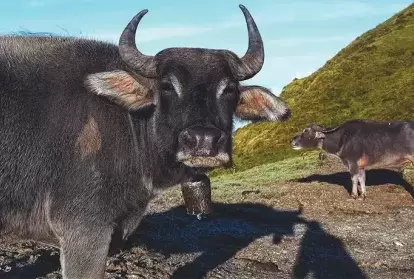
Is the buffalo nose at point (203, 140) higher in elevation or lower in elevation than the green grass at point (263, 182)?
higher

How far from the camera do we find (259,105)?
8.90 m

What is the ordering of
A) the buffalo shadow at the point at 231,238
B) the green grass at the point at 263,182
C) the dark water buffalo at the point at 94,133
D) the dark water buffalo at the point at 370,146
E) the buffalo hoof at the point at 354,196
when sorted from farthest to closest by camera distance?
the green grass at the point at 263,182 < the dark water buffalo at the point at 370,146 < the buffalo hoof at the point at 354,196 < the buffalo shadow at the point at 231,238 < the dark water buffalo at the point at 94,133

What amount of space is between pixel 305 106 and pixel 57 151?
46829 mm

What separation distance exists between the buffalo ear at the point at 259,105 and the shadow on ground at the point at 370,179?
16219 millimetres

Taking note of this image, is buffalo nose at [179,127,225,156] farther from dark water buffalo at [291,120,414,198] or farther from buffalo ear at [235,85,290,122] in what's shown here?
dark water buffalo at [291,120,414,198]

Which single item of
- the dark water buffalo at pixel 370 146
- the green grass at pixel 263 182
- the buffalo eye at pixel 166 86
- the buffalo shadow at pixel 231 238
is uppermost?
the buffalo eye at pixel 166 86

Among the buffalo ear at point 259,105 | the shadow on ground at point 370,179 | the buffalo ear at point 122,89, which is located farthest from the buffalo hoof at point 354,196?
the buffalo ear at point 122,89

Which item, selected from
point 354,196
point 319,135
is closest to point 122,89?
point 354,196

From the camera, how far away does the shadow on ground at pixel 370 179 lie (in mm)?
25719

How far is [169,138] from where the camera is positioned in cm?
789

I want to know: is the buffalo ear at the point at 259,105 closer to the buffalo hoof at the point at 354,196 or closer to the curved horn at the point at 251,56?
the curved horn at the point at 251,56

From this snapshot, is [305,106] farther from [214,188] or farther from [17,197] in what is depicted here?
[17,197]

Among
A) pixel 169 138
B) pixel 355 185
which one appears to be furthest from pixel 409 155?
pixel 169 138

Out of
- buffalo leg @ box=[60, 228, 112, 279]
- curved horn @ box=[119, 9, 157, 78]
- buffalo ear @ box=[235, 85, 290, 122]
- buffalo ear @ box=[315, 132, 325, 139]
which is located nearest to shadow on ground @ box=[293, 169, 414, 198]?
buffalo ear @ box=[315, 132, 325, 139]
